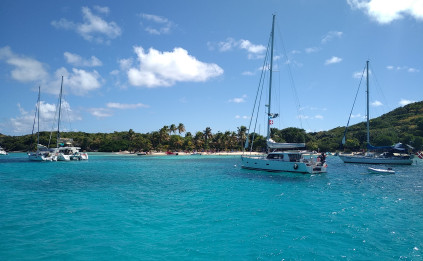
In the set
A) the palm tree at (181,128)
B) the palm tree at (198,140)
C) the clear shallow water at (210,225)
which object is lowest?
the clear shallow water at (210,225)

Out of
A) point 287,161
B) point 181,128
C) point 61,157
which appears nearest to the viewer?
point 287,161

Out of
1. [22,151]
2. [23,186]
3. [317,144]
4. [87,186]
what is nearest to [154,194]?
[87,186]

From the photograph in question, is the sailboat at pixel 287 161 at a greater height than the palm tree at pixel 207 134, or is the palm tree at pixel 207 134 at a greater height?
the palm tree at pixel 207 134

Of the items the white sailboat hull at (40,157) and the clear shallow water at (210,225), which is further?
the white sailboat hull at (40,157)

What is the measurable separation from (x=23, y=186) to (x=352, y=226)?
93.9ft

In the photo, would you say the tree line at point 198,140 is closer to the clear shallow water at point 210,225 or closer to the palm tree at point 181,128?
the palm tree at point 181,128

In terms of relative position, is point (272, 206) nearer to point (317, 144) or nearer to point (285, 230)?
point (285, 230)

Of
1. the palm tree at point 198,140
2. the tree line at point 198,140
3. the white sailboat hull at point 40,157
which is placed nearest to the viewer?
the white sailboat hull at point 40,157

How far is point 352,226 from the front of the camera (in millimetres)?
12719

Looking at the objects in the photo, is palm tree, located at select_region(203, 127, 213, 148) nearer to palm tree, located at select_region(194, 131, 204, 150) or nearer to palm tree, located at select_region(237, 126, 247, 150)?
palm tree, located at select_region(194, 131, 204, 150)

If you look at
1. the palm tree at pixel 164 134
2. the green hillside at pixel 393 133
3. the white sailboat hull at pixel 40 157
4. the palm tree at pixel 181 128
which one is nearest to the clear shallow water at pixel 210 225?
the white sailboat hull at pixel 40 157

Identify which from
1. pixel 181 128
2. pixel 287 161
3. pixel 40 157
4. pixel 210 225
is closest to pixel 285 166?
pixel 287 161

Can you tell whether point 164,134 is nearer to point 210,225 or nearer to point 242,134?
point 242,134

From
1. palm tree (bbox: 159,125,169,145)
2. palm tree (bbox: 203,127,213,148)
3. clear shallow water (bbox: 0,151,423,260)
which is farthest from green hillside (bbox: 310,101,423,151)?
clear shallow water (bbox: 0,151,423,260)
